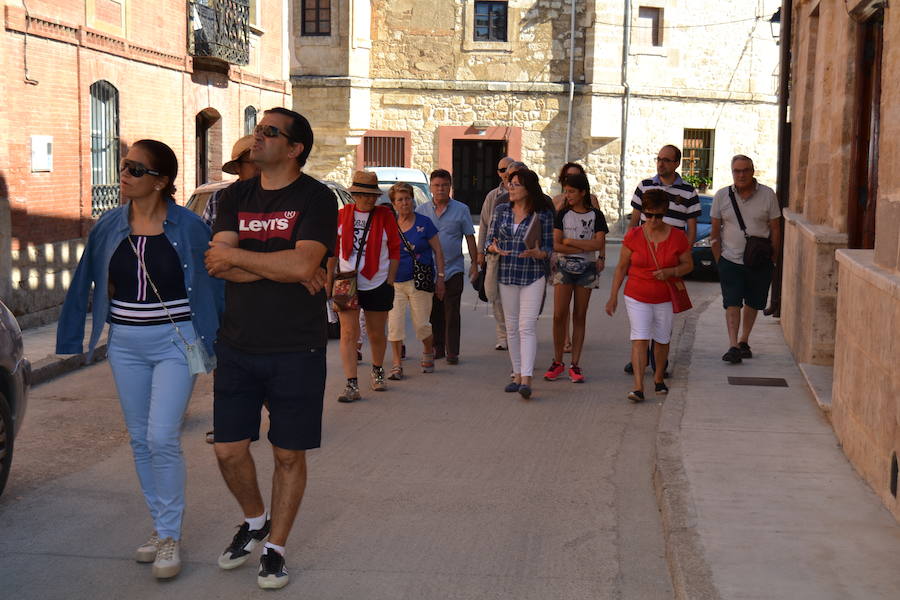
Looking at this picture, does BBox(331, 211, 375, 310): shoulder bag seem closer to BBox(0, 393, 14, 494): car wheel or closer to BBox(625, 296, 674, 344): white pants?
BBox(625, 296, 674, 344): white pants

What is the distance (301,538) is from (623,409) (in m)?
4.00

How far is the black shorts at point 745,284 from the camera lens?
35.9 feet

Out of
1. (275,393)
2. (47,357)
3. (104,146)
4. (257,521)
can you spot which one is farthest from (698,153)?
(275,393)

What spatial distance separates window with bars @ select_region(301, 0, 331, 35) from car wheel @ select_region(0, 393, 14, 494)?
2816 centimetres

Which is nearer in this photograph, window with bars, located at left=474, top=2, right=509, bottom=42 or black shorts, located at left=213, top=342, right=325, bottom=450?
black shorts, located at left=213, top=342, right=325, bottom=450

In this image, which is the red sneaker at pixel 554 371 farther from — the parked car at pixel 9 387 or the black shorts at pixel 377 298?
the parked car at pixel 9 387

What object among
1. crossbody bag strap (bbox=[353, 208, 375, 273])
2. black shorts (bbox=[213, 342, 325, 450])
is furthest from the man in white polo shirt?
black shorts (bbox=[213, 342, 325, 450])

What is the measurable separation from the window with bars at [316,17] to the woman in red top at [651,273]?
25301 mm

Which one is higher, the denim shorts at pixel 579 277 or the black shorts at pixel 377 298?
the denim shorts at pixel 579 277

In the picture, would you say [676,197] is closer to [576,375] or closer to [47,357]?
[576,375]

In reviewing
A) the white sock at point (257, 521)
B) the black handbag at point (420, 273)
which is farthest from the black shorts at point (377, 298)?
the white sock at point (257, 521)

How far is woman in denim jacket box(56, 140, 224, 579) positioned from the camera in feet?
17.5

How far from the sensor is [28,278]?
555 inches

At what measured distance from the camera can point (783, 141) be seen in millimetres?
13891
